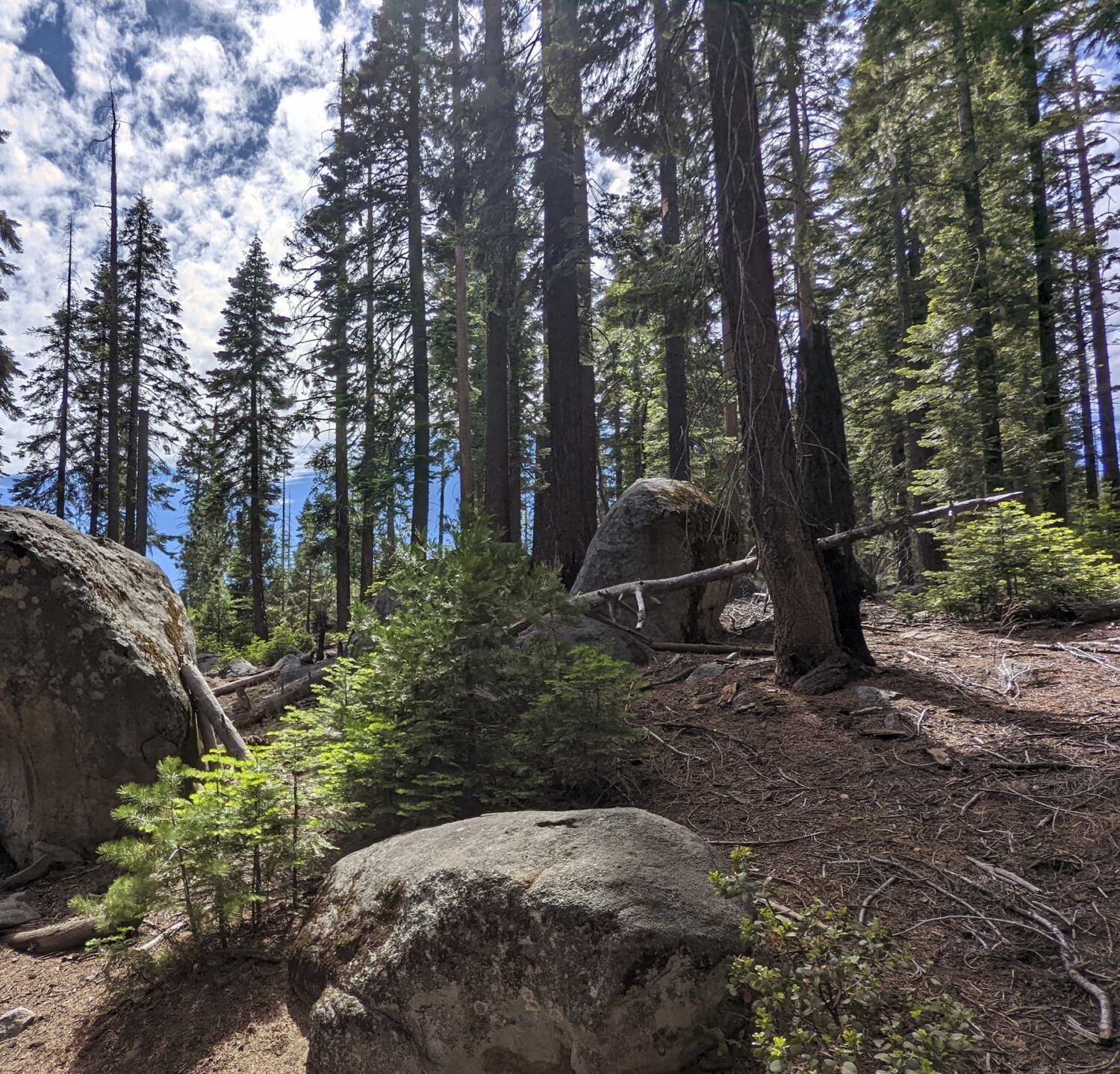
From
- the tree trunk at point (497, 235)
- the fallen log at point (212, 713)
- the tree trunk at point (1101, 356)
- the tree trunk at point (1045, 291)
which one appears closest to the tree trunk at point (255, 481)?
Answer: the tree trunk at point (497, 235)

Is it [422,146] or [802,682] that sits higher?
[422,146]

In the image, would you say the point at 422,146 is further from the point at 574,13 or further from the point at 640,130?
the point at 640,130

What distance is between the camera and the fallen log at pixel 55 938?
3.80 metres

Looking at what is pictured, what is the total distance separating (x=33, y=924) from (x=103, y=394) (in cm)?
2111

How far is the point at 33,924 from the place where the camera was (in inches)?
160

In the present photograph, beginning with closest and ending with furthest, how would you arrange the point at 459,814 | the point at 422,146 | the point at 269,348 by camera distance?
the point at 459,814
the point at 422,146
the point at 269,348

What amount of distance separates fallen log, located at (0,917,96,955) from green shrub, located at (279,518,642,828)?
5.62 ft

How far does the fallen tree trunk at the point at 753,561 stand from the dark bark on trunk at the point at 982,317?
18.5 ft

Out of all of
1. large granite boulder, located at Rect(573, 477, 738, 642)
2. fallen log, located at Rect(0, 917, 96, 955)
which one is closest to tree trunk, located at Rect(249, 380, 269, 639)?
large granite boulder, located at Rect(573, 477, 738, 642)

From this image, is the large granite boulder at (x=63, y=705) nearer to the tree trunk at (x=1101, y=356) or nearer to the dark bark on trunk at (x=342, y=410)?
the dark bark on trunk at (x=342, y=410)

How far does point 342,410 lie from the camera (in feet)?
56.6

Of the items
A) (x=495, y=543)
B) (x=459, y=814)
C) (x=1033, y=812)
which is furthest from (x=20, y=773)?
(x=1033, y=812)

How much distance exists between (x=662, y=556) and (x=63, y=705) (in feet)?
18.4

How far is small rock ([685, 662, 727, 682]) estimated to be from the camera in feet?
18.5
